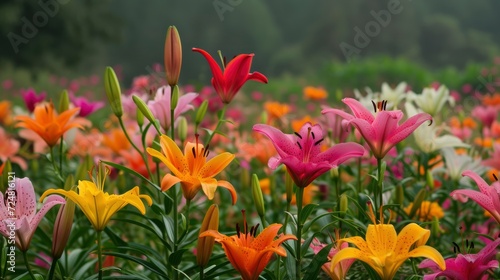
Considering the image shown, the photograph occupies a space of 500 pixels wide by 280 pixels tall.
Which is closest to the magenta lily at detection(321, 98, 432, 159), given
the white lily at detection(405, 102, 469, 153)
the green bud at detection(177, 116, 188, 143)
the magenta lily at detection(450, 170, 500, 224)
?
the magenta lily at detection(450, 170, 500, 224)

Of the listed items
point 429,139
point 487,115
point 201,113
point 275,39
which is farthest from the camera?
point 275,39

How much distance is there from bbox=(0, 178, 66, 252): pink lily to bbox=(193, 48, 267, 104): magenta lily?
37 cm

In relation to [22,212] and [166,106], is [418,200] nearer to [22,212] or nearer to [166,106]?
[166,106]

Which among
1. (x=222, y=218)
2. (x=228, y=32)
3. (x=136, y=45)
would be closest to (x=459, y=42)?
(x=228, y=32)

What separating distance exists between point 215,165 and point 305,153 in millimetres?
146

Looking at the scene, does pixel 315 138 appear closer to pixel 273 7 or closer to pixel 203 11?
pixel 203 11

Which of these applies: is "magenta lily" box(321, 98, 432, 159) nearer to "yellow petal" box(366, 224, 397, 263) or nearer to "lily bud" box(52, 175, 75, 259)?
"yellow petal" box(366, 224, 397, 263)

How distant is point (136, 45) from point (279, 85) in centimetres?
945

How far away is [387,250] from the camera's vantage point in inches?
37.8

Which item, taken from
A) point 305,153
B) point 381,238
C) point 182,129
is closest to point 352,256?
point 381,238

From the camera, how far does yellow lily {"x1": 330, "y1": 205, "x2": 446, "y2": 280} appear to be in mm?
914

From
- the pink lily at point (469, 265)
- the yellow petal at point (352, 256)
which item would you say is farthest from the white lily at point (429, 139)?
the yellow petal at point (352, 256)

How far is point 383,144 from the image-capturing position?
1.07 m

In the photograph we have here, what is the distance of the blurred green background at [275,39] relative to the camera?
11.0 m
